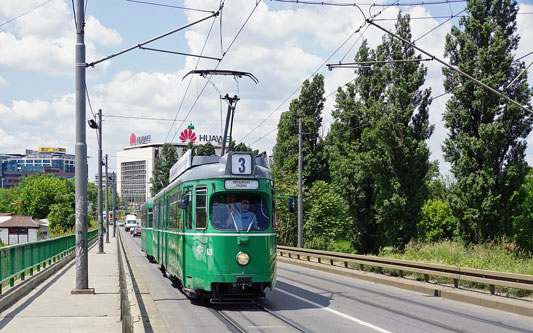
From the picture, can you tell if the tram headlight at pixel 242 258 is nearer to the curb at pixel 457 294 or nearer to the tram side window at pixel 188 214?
the tram side window at pixel 188 214

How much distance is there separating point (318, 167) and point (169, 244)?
38.6 m

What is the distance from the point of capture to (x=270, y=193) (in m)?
14.2

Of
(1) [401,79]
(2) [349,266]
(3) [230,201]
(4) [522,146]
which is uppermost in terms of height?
(1) [401,79]

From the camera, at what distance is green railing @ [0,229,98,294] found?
47.3 feet

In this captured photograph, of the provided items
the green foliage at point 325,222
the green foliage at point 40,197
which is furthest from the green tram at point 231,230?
the green foliage at point 40,197

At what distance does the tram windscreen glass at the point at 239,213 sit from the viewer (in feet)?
45.0

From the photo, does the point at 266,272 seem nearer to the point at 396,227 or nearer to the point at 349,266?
the point at 349,266

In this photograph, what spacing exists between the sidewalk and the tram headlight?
2.71 meters

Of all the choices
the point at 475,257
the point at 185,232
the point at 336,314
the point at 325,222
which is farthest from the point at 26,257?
the point at 325,222

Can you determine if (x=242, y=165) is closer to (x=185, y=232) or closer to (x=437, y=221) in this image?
(x=185, y=232)

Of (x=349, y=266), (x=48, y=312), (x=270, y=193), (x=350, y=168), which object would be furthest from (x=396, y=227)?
(x=48, y=312)

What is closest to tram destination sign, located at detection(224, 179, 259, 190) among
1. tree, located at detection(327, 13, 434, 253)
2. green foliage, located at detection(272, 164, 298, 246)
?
tree, located at detection(327, 13, 434, 253)

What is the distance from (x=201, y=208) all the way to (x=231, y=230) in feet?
3.10

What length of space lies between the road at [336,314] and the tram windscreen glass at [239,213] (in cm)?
181
